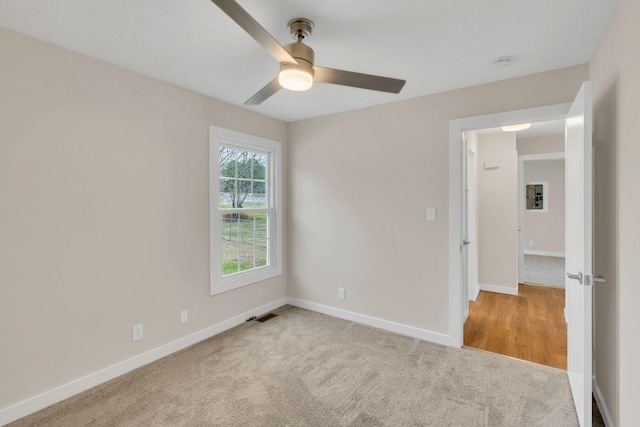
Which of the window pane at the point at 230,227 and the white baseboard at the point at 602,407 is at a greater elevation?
the window pane at the point at 230,227

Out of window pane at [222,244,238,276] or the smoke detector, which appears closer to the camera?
the smoke detector

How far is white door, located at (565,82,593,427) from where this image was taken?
5.46 feet

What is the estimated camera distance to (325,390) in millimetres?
2213

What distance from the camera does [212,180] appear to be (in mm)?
3107

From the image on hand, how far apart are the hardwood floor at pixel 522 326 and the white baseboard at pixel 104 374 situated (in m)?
2.49

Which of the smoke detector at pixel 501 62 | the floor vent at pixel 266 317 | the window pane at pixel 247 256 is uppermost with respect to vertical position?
the smoke detector at pixel 501 62

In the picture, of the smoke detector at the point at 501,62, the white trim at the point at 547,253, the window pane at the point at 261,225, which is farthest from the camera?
the white trim at the point at 547,253

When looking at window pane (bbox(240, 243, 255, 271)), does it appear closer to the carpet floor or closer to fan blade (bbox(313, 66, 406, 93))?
the carpet floor

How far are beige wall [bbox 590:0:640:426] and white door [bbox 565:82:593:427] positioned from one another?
14 cm

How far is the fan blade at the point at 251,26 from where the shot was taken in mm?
1192

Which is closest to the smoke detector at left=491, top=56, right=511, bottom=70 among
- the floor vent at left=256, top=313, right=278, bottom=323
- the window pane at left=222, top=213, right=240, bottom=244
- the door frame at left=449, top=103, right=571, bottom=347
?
the door frame at left=449, top=103, right=571, bottom=347

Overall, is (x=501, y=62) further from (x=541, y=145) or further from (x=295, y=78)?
(x=541, y=145)

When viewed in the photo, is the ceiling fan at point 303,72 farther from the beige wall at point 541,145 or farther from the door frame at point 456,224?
the beige wall at point 541,145

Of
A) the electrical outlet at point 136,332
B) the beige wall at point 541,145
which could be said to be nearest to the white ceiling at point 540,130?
the beige wall at point 541,145
